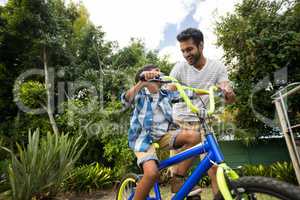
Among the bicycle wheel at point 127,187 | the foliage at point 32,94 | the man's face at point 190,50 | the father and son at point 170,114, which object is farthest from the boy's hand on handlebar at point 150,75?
the foliage at point 32,94

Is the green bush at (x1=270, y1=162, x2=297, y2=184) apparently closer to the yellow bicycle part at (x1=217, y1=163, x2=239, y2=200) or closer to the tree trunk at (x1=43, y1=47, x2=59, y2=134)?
the yellow bicycle part at (x1=217, y1=163, x2=239, y2=200)

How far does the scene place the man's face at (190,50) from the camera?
206 cm

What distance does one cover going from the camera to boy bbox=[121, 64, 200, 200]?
1.88 m

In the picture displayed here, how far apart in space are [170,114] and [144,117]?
0.27m

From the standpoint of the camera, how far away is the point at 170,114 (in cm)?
228

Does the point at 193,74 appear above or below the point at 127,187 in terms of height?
above

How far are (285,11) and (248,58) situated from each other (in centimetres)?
142

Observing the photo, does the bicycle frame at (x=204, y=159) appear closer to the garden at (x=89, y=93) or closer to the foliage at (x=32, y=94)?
the garden at (x=89, y=93)

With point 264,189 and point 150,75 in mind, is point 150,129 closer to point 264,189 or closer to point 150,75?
point 150,75

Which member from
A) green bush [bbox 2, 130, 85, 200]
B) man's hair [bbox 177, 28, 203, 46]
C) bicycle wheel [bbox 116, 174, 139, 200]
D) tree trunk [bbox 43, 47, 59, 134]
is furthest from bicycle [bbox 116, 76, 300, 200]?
tree trunk [bbox 43, 47, 59, 134]

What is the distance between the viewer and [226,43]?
22.3ft

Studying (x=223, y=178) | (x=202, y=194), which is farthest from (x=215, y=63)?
(x=202, y=194)

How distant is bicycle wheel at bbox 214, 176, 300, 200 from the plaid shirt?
0.87 metres

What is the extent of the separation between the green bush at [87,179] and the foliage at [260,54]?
3.39 metres
